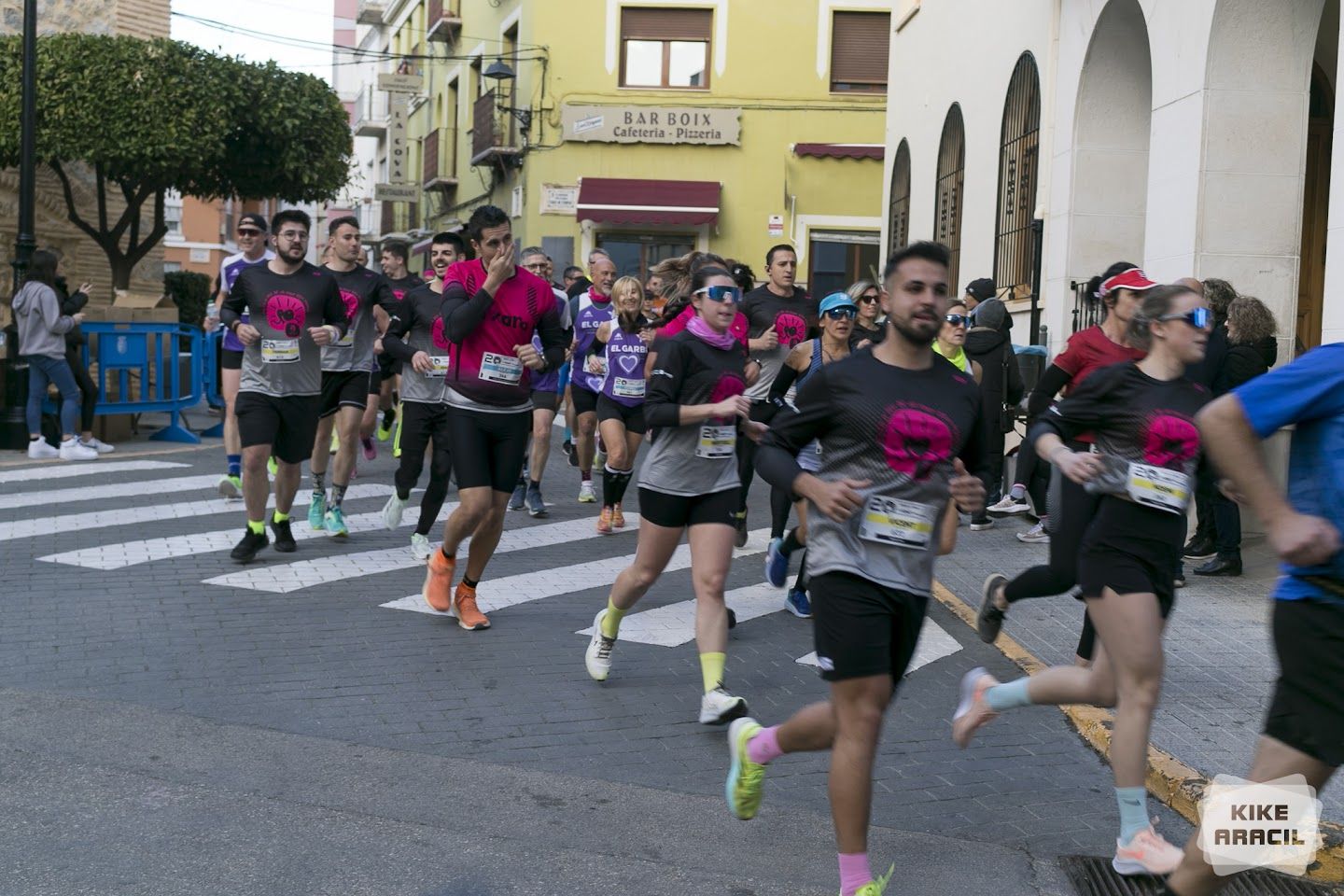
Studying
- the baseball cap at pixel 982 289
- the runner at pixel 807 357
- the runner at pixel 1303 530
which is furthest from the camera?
the baseball cap at pixel 982 289

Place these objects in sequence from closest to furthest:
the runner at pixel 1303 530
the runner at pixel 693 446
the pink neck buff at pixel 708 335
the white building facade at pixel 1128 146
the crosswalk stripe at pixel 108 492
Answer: the runner at pixel 1303 530 < the runner at pixel 693 446 < the pink neck buff at pixel 708 335 < the white building facade at pixel 1128 146 < the crosswalk stripe at pixel 108 492

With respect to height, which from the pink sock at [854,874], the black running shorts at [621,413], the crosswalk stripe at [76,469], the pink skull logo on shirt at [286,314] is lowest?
the crosswalk stripe at [76,469]

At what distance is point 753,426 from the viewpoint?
6031 mm

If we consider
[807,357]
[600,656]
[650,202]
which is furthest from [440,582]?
[650,202]

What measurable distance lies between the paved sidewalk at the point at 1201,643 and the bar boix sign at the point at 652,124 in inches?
821

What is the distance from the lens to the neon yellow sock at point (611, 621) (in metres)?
6.79

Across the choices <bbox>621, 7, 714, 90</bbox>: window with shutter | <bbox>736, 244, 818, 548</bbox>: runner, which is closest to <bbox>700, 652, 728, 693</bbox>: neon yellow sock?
<bbox>736, 244, 818, 548</bbox>: runner

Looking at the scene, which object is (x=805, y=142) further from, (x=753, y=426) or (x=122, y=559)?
(x=753, y=426)

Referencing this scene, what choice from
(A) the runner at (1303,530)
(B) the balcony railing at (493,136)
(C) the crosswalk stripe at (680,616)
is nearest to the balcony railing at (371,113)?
(B) the balcony railing at (493,136)

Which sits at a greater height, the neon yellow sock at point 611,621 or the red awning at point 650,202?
the red awning at point 650,202

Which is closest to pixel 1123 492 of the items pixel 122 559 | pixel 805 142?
pixel 122 559

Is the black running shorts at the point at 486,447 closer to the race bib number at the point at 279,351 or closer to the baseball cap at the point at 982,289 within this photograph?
the race bib number at the point at 279,351

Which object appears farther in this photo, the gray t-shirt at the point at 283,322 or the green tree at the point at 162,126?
the green tree at the point at 162,126

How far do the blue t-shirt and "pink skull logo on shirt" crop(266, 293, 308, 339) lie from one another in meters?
7.06
